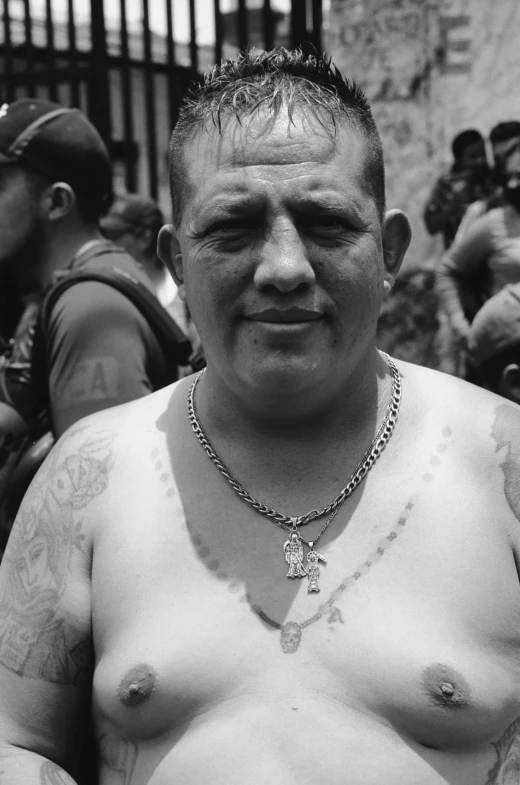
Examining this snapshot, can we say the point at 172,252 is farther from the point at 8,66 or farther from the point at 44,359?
the point at 8,66

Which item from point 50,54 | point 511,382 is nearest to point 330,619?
point 511,382

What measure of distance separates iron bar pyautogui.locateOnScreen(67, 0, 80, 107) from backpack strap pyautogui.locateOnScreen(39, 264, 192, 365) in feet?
10.8

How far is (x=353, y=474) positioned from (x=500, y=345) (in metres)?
1.50

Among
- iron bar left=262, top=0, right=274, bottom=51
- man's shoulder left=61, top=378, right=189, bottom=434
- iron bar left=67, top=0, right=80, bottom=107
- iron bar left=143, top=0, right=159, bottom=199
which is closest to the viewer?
man's shoulder left=61, top=378, right=189, bottom=434

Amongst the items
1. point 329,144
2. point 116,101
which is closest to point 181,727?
point 329,144

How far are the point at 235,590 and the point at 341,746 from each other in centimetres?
33

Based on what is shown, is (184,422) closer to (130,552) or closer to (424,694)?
(130,552)

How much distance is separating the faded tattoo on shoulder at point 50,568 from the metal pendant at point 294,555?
388mm

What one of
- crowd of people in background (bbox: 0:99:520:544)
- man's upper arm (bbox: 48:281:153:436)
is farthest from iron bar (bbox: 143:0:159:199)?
man's upper arm (bbox: 48:281:153:436)

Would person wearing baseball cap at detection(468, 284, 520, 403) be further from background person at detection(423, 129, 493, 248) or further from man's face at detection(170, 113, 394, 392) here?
background person at detection(423, 129, 493, 248)

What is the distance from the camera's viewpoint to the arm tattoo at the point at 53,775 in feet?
6.03

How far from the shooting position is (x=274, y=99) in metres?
1.95

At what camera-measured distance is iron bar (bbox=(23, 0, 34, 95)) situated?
6.02 m

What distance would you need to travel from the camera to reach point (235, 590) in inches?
75.3
